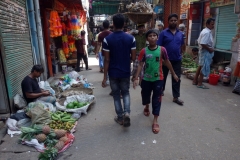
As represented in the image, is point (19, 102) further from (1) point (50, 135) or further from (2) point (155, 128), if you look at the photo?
(2) point (155, 128)

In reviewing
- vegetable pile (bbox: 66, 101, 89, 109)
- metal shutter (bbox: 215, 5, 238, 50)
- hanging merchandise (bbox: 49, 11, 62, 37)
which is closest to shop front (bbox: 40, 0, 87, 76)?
hanging merchandise (bbox: 49, 11, 62, 37)

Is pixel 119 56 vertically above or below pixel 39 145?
above

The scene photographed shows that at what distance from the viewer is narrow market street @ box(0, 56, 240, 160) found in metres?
2.71

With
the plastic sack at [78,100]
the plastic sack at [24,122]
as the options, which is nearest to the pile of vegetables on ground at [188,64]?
the plastic sack at [78,100]

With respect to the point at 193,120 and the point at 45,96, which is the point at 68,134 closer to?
the point at 45,96

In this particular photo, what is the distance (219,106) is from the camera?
443cm

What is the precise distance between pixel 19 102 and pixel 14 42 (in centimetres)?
137

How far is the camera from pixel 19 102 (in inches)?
154

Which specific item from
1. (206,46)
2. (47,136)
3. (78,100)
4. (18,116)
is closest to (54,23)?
(78,100)

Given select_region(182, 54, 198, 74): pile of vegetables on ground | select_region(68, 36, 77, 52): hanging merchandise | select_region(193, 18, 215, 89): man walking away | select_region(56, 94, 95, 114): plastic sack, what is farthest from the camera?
select_region(68, 36, 77, 52): hanging merchandise

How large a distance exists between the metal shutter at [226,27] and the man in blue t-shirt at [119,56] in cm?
548

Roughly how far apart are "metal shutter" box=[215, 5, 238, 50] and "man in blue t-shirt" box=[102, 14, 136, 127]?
5.48 m

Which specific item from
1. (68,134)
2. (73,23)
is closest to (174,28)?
(68,134)

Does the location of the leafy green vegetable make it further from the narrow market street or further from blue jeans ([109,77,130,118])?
blue jeans ([109,77,130,118])
